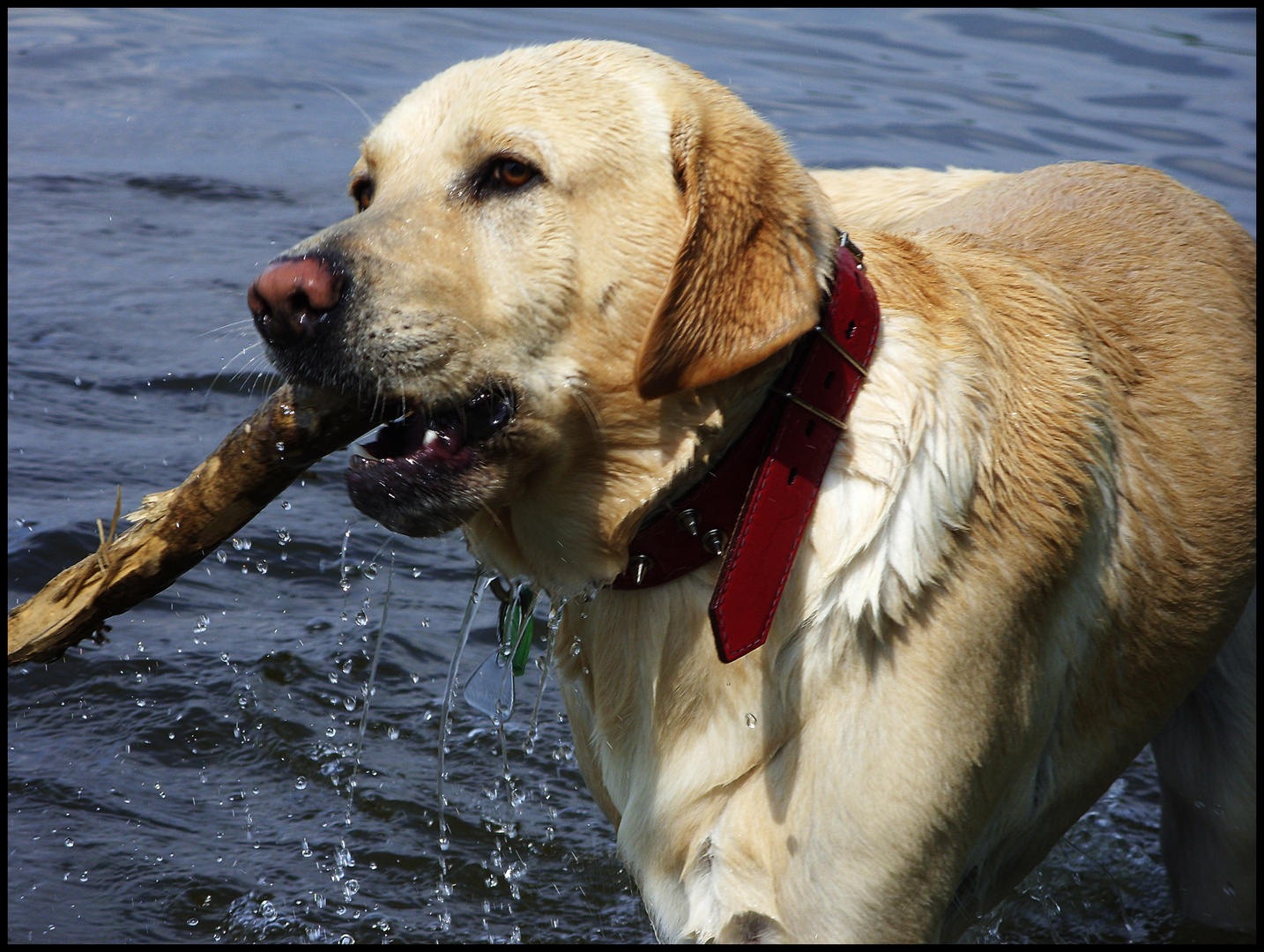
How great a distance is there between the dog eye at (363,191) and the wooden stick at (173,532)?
54 centimetres

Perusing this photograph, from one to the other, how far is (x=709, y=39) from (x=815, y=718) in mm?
11585

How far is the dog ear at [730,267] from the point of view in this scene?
242 centimetres

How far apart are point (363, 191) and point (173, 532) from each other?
0.92 metres

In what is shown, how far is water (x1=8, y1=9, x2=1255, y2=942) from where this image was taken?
380 cm

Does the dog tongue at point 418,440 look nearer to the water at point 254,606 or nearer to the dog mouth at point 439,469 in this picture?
the dog mouth at point 439,469

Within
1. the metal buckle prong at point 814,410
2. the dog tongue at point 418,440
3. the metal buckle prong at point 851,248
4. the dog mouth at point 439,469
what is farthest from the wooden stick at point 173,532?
the metal buckle prong at point 851,248

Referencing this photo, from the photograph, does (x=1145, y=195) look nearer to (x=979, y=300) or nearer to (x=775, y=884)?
(x=979, y=300)

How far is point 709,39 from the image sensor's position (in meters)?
13.0

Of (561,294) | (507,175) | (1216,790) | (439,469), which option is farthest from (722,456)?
(1216,790)

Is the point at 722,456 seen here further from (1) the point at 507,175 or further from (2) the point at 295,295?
(2) the point at 295,295

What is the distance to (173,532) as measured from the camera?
285 centimetres

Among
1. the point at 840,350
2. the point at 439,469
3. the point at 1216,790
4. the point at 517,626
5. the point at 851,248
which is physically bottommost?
the point at 1216,790

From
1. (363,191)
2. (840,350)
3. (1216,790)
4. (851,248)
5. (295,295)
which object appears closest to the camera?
(295,295)

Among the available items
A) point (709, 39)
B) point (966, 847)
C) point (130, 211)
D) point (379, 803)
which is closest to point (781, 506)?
point (966, 847)
